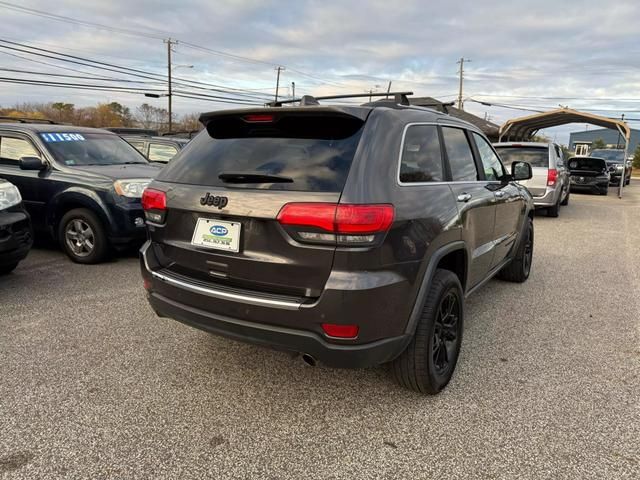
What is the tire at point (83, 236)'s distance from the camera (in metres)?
5.73

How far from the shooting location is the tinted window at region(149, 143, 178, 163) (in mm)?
10258

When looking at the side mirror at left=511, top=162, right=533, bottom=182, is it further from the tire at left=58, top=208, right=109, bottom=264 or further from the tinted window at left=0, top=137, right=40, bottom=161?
the tinted window at left=0, top=137, right=40, bottom=161

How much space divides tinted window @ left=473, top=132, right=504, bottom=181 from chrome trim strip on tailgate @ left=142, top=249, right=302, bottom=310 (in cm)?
238

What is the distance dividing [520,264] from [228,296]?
3.84m

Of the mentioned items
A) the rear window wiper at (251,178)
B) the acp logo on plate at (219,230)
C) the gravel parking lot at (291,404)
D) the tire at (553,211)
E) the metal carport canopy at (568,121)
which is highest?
the metal carport canopy at (568,121)

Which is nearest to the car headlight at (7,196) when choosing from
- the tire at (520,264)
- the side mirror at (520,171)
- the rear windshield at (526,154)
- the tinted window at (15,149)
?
the tinted window at (15,149)

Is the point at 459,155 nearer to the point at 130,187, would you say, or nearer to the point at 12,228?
the point at 130,187

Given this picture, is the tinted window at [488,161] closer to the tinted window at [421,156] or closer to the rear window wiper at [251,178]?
the tinted window at [421,156]

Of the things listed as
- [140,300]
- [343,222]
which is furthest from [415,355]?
[140,300]

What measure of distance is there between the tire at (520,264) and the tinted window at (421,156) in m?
2.46

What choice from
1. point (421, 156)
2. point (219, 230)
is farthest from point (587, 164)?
point (219, 230)

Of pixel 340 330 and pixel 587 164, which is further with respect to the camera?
pixel 587 164

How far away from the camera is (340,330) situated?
235 centimetres

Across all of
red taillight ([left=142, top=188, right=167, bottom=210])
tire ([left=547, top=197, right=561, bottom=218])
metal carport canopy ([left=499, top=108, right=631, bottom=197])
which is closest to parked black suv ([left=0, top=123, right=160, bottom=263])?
red taillight ([left=142, top=188, right=167, bottom=210])
